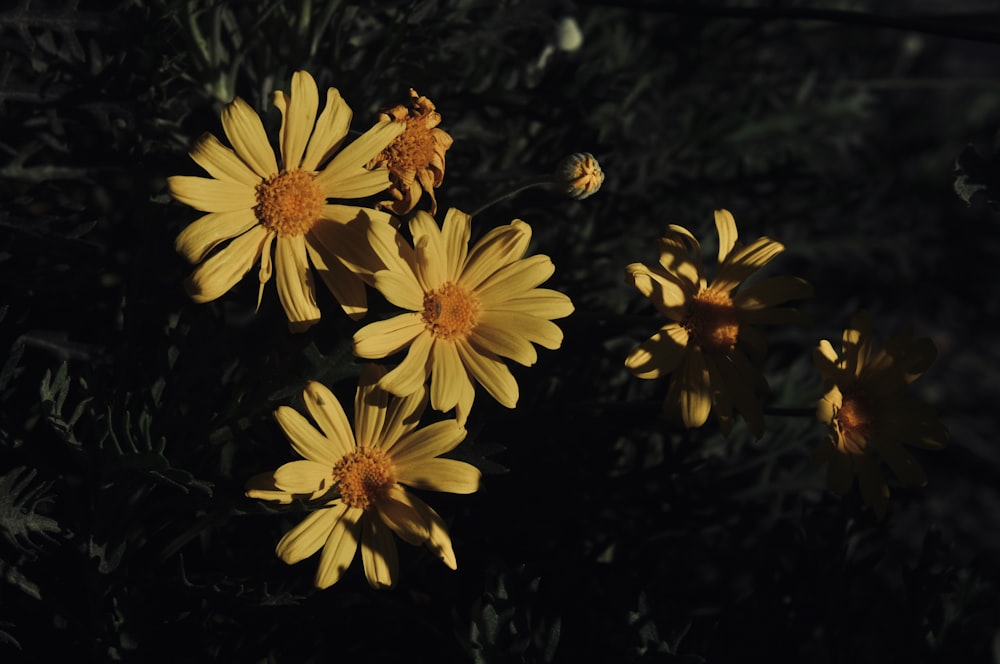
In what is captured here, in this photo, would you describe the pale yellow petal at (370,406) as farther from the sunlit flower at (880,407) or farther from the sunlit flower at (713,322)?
the sunlit flower at (880,407)

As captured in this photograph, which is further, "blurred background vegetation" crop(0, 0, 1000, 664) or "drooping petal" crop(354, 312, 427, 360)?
"blurred background vegetation" crop(0, 0, 1000, 664)

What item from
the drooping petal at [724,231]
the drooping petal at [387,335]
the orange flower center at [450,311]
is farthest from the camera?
the drooping petal at [724,231]

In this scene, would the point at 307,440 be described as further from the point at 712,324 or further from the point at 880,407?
the point at 880,407

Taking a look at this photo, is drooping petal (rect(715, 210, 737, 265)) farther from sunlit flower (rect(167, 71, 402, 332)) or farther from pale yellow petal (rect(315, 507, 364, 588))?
pale yellow petal (rect(315, 507, 364, 588))

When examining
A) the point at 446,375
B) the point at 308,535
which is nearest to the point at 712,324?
the point at 446,375

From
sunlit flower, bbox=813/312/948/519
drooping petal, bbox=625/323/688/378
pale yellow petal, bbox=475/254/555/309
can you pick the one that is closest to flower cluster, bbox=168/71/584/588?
pale yellow petal, bbox=475/254/555/309

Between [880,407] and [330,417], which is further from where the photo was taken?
[880,407]

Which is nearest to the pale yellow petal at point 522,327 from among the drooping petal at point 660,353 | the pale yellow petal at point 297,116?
the drooping petal at point 660,353

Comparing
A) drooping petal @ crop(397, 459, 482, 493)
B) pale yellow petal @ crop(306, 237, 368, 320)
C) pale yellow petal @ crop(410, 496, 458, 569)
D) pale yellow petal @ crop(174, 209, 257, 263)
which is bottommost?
pale yellow petal @ crop(410, 496, 458, 569)
